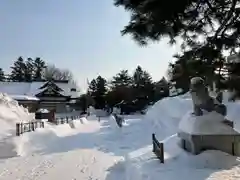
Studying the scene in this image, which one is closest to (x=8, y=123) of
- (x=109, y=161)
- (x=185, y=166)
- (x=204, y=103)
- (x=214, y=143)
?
(x=109, y=161)

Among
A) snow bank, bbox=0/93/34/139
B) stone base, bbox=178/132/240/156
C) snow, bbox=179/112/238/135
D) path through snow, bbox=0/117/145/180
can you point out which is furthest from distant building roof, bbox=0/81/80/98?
stone base, bbox=178/132/240/156

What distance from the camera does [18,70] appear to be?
75375mm

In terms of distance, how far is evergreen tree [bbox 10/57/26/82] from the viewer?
74750 millimetres

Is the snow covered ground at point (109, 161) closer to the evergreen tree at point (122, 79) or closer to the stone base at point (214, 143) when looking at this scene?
the stone base at point (214, 143)

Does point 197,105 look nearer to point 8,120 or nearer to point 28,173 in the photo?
point 28,173

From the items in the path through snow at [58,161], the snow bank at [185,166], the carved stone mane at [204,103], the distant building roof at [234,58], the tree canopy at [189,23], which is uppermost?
the tree canopy at [189,23]

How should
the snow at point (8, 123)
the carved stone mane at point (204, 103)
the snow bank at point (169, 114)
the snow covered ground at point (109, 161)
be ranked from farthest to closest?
1. the snow bank at point (169, 114)
2. the snow at point (8, 123)
3. the carved stone mane at point (204, 103)
4. the snow covered ground at point (109, 161)

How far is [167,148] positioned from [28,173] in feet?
13.7

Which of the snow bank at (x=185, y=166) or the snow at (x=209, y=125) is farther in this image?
the snow at (x=209, y=125)

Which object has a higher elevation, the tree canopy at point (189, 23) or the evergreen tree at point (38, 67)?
the evergreen tree at point (38, 67)

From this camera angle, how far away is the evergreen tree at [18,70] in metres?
74.8

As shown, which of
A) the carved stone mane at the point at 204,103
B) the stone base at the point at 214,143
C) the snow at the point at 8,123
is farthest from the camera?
the snow at the point at 8,123

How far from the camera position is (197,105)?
779 centimetres

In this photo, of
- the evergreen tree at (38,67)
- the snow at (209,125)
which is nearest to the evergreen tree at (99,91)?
the evergreen tree at (38,67)
